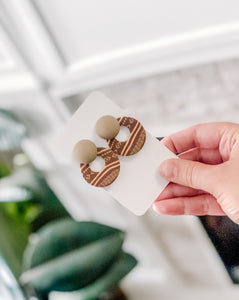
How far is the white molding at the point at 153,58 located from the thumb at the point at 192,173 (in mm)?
272

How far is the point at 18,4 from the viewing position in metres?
0.66

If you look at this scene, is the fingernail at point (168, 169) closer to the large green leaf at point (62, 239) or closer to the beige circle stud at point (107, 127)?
the beige circle stud at point (107, 127)

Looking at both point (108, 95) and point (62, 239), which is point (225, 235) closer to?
point (108, 95)

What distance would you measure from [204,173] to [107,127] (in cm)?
13

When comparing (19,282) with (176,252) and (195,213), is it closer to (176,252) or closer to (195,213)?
(176,252)

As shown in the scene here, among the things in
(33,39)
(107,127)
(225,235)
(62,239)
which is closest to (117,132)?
(107,127)

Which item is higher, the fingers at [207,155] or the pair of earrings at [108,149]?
the pair of earrings at [108,149]

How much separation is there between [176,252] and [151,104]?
1.66ft

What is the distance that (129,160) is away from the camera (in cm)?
45

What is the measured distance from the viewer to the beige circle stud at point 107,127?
439mm

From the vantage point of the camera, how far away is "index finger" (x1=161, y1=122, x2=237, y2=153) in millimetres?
514

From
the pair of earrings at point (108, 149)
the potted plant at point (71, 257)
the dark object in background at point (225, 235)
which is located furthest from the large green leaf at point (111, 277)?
the pair of earrings at point (108, 149)

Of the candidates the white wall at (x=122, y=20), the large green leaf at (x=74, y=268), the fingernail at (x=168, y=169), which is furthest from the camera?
the large green leaf at (x=74, y=268)

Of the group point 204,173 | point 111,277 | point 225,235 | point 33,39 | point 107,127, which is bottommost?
point 111,277
